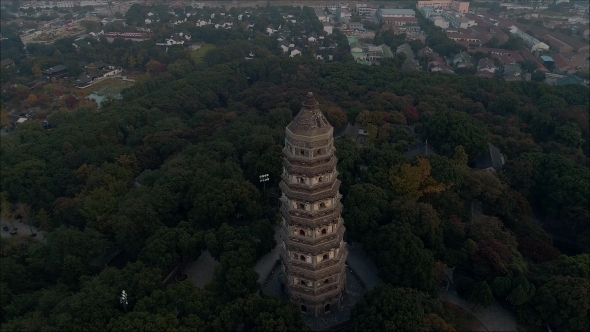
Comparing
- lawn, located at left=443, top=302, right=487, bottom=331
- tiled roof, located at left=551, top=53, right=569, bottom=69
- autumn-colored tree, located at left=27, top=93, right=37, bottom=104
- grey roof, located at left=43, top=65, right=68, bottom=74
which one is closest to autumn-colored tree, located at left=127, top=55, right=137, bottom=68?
grey roof, located at left=43, top=65, right=68, bottom=74

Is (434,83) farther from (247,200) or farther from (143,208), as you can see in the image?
(143,208)

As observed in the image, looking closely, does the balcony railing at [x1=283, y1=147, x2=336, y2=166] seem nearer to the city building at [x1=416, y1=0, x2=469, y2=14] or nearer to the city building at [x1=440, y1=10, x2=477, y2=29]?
the city building at [x1=440, y1=10, x2=477, y2=29]

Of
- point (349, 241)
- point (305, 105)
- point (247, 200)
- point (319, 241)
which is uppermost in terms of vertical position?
point (305, 105)

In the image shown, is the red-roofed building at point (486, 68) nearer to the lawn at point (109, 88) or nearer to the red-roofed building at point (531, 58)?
the red-roofed building at point (531, 58)

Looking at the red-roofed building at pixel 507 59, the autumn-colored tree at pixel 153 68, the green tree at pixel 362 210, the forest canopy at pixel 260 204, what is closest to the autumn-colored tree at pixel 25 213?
the forest canopy at pixel 260 204

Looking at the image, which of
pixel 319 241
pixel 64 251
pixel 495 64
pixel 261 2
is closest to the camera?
pixel 319 241

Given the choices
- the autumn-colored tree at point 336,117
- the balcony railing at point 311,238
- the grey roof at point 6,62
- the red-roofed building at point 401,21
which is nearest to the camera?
the balcony railing at point 311,238

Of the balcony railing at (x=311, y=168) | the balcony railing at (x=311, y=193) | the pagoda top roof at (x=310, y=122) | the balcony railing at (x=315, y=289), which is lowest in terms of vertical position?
the balcony railing at (x=315, y=289)

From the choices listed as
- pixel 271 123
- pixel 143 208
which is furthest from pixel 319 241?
pixel 271 123
